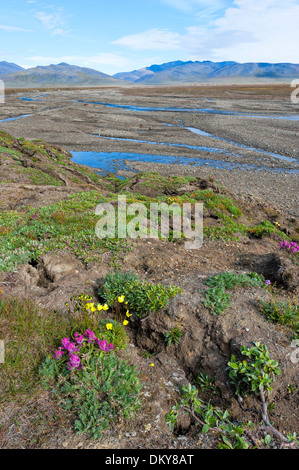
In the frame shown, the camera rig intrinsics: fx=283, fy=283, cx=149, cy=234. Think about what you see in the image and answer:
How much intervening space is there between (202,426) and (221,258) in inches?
224

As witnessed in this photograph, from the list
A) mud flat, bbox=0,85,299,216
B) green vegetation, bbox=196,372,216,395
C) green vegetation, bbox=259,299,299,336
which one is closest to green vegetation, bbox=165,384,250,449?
green vegetation, bbox=196,372,216,395

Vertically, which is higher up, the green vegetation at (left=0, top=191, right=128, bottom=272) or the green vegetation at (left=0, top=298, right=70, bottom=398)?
the green vegetation at (left=0, top=191, right=128, bottom=272)

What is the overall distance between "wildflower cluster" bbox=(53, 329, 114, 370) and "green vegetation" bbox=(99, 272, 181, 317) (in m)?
1.28

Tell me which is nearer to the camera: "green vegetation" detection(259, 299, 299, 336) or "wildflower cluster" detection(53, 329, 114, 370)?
"wildflower cluster" detection(53, 329, 114, 370)

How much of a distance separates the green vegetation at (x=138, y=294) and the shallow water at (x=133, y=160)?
20.3 meters

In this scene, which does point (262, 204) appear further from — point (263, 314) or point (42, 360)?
point (42, 360)

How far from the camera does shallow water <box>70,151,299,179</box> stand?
86.1 feet

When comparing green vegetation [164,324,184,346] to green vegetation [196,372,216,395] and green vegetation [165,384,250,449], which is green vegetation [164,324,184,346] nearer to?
green vegetation [196,372,216,395]

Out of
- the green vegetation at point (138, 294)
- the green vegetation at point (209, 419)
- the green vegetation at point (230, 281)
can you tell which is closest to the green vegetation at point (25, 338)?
the green vegetation at point (138, 294)

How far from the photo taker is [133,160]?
93.8ft

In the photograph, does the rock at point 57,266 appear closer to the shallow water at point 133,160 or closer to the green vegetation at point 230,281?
the green vegetation at point 230,281

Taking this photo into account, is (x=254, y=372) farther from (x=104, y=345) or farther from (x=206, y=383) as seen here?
(x=104, y=345)

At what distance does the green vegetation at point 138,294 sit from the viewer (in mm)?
5719
